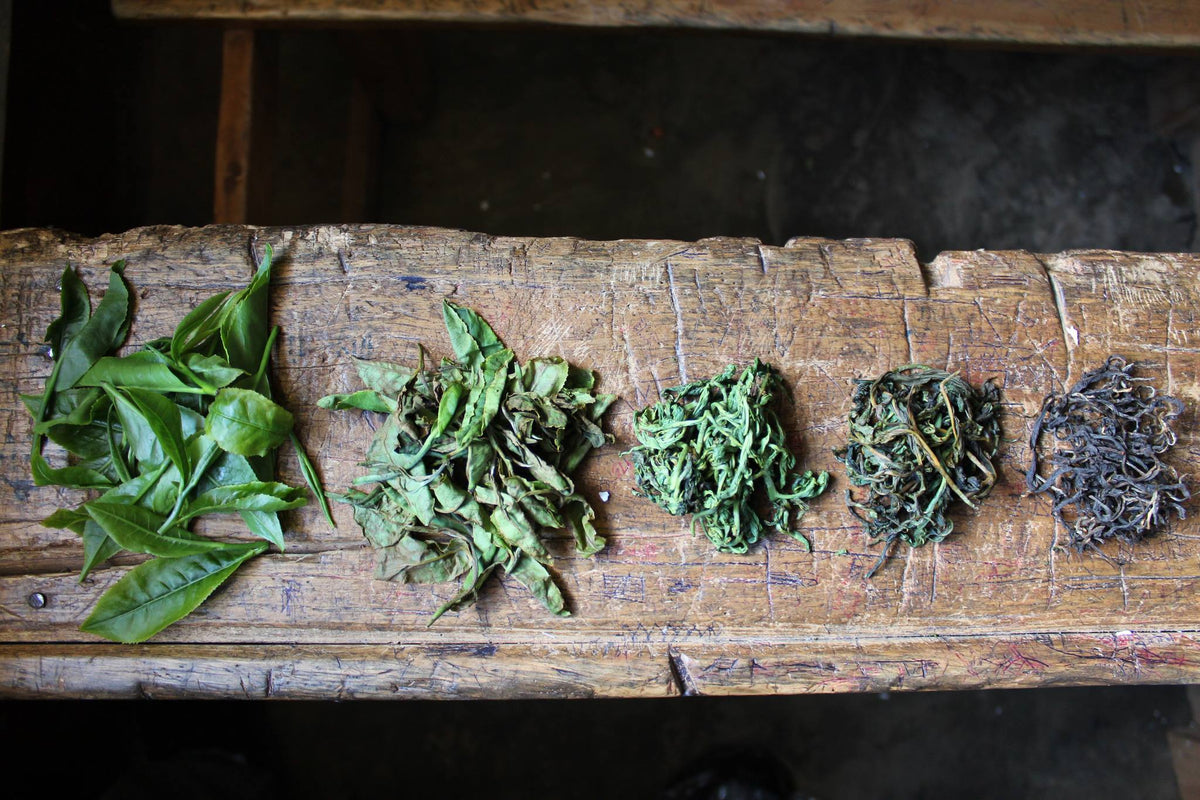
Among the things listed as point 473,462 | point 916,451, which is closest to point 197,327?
point 473,462

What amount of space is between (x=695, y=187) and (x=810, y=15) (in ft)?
4.11

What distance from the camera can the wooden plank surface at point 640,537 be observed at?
2.13 meters

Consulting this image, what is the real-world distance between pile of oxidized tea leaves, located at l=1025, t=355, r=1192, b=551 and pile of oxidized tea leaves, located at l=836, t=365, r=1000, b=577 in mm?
171

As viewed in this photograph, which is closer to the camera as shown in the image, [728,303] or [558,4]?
[728,303]

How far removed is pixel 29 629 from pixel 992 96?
446 cm

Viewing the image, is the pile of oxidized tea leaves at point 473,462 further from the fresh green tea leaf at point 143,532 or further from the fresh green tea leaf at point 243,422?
the fresh green tea leaf at point 143,532

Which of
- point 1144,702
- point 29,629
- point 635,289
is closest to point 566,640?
point 635,289

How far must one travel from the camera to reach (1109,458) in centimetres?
210

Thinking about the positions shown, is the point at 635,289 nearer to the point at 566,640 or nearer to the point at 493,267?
the point at 493,267

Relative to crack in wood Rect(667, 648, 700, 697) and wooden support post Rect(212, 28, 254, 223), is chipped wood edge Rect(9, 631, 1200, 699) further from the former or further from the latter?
wooden support post Rect(212, 28, 254, 223)

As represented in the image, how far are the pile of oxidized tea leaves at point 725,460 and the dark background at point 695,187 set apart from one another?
6.28 feet

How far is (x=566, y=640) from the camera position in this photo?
2.17 m

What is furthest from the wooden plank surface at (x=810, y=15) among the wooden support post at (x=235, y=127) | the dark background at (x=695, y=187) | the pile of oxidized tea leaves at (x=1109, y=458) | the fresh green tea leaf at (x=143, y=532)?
the fresh green tea leaf at (x=143, y=532)

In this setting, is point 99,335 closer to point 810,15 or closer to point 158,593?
point 158,593
